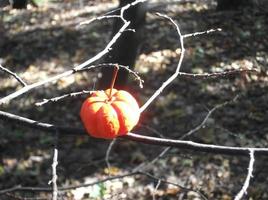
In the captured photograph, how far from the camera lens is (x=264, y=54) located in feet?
24.8

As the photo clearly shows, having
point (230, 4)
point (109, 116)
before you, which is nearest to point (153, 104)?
point (230, 4)

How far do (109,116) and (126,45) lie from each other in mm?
4251

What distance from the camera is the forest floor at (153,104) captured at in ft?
17.5

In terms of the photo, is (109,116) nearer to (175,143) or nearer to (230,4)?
(175,143)

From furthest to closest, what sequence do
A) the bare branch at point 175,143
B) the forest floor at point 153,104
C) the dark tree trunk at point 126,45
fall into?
1. the dark tree trunk at point 126,45
2. the forest floor at point 153,104
3. the bare branch at point 175,143

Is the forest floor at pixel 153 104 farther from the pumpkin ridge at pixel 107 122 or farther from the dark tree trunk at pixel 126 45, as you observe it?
the pumpkin ridge at pixel 107 122

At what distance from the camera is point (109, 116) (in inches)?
65.8

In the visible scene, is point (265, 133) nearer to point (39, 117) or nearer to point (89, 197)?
point (89, 197)

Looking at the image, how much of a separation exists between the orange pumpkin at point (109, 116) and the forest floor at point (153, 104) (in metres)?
1.94

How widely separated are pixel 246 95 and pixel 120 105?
511cm

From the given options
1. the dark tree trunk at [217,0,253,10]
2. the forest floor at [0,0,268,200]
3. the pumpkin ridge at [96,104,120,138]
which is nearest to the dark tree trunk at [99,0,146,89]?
the forest floor at [0,0,268,200]

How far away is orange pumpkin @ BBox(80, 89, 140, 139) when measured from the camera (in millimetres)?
1659

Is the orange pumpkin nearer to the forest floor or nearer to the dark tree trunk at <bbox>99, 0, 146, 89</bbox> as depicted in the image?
the forest floor

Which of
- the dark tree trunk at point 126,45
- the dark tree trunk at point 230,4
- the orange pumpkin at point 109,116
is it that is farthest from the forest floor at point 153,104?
the orange pumpkin at point 109,116
